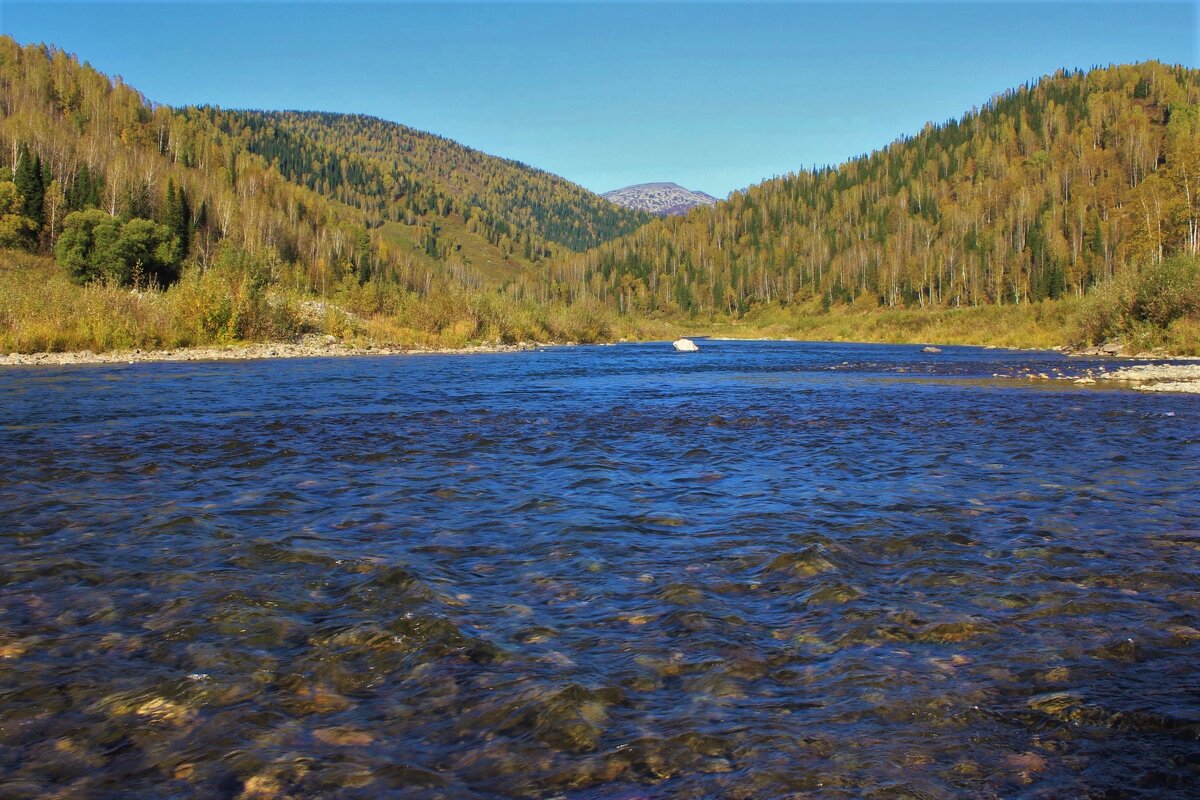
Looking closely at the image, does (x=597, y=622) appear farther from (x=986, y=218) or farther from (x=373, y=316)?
(x=986, y=218)

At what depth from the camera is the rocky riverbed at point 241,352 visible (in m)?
32.3

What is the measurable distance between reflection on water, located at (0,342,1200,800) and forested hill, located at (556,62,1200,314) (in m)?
82.2

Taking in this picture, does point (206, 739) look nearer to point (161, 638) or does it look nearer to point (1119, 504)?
point (161, 638)

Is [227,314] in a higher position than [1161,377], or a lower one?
higher

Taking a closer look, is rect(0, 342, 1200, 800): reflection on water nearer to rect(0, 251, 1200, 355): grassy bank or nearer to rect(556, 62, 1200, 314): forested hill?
rect(0, 251, 1200, 355): grassy bank

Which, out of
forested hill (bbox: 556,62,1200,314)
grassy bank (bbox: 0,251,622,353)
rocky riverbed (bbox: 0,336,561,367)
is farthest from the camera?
forested hill (bbox: 556,62,1200,314)

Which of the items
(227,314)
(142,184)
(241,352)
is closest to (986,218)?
(142,184)

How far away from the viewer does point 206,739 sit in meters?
3.84

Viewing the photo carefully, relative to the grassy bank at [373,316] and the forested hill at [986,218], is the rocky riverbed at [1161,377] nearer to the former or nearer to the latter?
the grassy bank at [373,316]

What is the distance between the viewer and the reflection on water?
3.66 metres

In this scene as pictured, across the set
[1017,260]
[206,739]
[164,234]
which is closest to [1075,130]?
[1017,260]

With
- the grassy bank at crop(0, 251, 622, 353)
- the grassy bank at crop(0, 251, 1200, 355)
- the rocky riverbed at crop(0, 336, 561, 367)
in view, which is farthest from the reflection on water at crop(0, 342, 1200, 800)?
the grassy bank at crop(0, 251, 1200, 355)

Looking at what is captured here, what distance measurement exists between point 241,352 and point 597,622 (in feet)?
127

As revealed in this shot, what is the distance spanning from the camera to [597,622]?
217 inches
